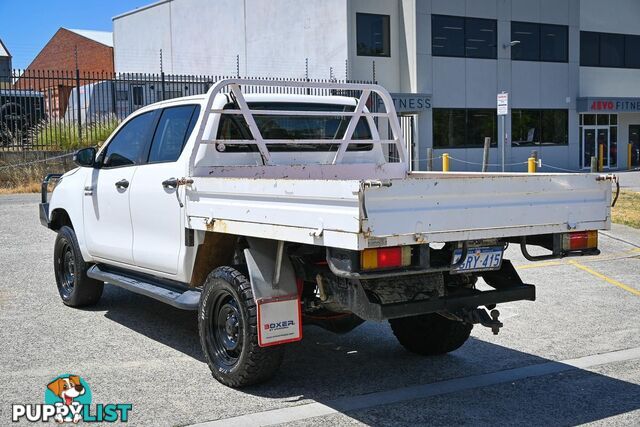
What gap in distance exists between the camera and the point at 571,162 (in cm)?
3678

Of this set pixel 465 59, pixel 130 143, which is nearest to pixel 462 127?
pixel 465 59

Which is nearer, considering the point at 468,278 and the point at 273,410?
the point at 273,410

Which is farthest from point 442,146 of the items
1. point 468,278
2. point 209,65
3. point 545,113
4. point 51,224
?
point 468,278

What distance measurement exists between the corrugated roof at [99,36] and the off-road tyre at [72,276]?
45.3 m

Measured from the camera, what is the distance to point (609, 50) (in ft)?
125

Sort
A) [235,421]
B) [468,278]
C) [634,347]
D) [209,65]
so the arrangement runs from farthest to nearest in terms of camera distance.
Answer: [209,65], [634,347], [468,278], [235,421]

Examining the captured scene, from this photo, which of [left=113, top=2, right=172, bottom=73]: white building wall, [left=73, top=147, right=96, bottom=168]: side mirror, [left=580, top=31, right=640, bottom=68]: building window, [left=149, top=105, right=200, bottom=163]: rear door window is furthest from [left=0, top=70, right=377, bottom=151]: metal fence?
[left=580, top=31, right=640, bottom=68]: building window

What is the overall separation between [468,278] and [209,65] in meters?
34.7

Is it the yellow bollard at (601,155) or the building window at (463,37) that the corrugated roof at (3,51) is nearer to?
the building window at (463,37)

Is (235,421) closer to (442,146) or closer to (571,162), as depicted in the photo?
(442,146)

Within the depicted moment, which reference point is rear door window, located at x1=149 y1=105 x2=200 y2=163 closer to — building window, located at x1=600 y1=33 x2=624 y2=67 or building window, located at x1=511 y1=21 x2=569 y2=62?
building window, located at x1=511 y1=21 x2=569 y2=62

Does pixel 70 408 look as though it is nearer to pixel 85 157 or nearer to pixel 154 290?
pixel 154 290

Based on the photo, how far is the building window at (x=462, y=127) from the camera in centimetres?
3247

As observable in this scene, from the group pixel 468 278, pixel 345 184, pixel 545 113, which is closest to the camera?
pixel 345 184
